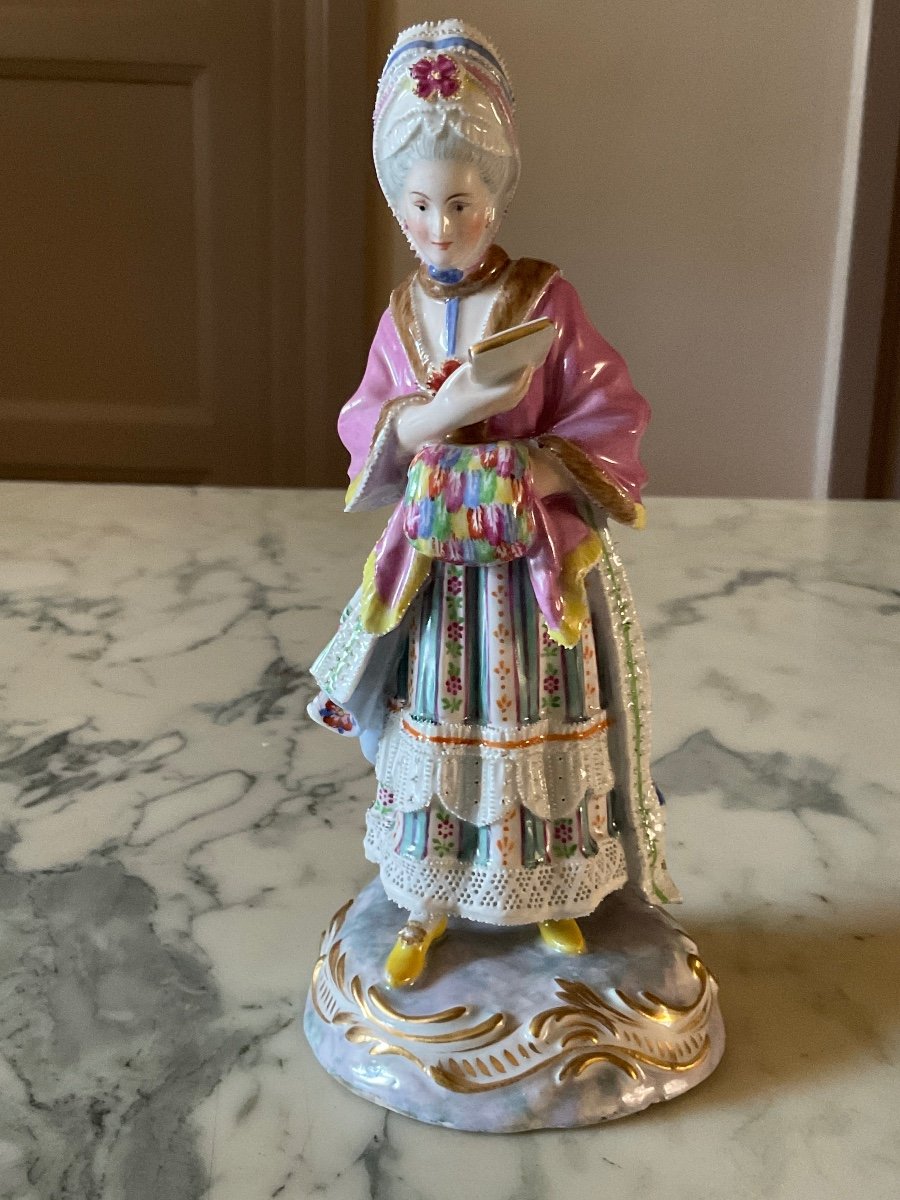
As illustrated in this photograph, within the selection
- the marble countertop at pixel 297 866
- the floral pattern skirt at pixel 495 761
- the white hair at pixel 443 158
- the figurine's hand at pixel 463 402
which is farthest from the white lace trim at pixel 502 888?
the white hair at pixel 443 158

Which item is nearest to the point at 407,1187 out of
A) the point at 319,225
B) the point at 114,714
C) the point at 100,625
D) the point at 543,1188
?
the point at 543,1188

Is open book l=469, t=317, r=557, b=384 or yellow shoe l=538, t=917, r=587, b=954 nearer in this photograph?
open book l=469, t=317, r=557, b=384

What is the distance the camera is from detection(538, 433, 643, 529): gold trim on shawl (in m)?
0.64

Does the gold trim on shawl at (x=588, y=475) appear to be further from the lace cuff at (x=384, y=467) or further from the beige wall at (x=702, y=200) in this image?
the beige wall at (x=702, y=200)

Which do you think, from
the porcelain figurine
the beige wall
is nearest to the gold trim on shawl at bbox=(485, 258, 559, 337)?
the porcelain figurine

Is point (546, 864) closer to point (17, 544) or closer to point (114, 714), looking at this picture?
point (114, 714)

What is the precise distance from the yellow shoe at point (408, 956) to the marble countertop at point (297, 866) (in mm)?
67

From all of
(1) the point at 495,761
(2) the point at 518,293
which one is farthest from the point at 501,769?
(2) the point at 518,293

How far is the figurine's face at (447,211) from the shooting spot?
603 mm

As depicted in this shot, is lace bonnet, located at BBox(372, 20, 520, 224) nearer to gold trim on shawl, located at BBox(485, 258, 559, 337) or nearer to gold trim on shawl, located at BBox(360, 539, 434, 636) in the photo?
gold trim on shawl, located at BBox(485, 258, 559, 337)

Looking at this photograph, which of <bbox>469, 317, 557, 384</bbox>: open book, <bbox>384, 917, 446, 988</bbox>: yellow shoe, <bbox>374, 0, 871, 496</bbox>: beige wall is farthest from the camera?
<bbox>374, 0, 871, 496</bbox>: beige wall

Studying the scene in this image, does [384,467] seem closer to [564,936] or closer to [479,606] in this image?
[479,606]

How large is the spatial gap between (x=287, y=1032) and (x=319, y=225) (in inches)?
63.6

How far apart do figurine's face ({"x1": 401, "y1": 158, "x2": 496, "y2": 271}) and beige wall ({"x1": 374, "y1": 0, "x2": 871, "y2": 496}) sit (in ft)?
4.89
